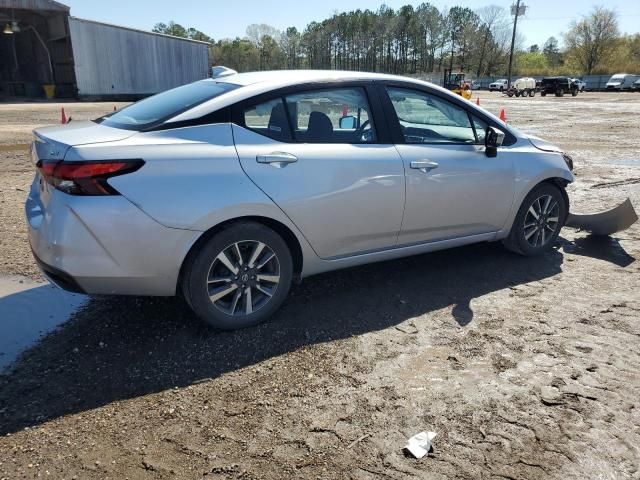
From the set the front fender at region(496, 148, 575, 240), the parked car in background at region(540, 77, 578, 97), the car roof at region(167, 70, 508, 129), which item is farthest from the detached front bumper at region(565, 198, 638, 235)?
the parked car in background at region(540, 77, 578, 97)

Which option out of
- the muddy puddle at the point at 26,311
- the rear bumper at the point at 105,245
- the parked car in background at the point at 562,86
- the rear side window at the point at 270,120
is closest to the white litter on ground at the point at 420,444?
the rear bumper at the point at 105,245

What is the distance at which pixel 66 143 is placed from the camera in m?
2.96

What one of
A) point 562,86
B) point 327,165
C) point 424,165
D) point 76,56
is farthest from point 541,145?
point 562,86

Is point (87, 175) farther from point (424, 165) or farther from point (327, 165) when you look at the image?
point (424, 165)

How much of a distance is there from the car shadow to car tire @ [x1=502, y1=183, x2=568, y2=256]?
22 cm

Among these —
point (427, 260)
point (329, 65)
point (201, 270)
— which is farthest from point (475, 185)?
point (329, 65)

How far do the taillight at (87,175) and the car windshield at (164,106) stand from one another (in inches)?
17.1

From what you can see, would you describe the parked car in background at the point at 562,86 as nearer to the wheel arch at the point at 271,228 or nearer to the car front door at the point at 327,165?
the car front door at the point at 327,165

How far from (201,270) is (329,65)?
402ft

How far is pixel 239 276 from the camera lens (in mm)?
3377

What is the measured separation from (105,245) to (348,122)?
6.46 feet

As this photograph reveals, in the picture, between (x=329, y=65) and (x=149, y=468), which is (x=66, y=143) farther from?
(x=329, y=65)

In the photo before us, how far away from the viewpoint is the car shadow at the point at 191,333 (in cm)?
280

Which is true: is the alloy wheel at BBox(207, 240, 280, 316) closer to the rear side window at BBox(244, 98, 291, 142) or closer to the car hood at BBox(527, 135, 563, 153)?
the rear side window at BBox(244, 98, 291, 142)
